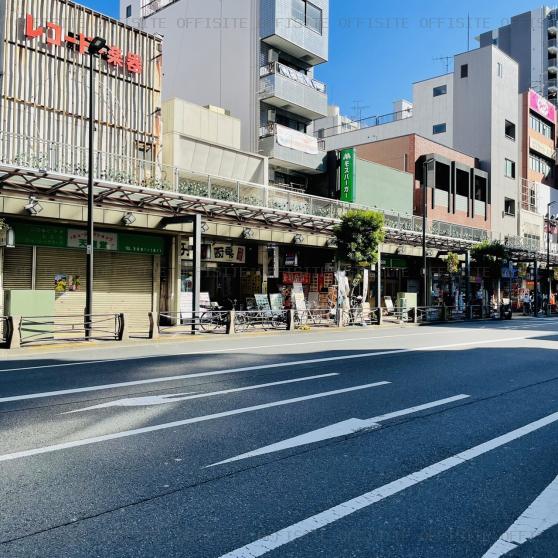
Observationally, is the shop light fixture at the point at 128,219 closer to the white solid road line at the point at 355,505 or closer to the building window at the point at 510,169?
the white solid road line at the point at 355,505

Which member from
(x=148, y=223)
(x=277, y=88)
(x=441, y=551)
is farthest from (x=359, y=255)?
(x=441, y=551)

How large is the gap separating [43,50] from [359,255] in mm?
16202

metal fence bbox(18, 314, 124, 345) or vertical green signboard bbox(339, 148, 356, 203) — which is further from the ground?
vertical green signboard bbox(339, 148, 356, 203)

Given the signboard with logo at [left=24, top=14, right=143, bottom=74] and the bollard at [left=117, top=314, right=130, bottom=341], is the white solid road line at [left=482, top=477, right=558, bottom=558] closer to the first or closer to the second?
the bollard at [left=117, top=314, right=130, bottom=341]

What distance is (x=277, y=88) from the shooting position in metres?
33.9

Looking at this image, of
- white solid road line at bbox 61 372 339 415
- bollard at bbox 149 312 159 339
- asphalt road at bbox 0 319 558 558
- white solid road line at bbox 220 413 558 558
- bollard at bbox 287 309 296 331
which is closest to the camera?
A: white solid road line at bbox 220 413 558 558

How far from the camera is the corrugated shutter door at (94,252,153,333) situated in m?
22.0

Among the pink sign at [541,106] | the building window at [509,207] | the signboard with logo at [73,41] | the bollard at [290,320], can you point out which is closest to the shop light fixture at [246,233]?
the bollard at [290,320]

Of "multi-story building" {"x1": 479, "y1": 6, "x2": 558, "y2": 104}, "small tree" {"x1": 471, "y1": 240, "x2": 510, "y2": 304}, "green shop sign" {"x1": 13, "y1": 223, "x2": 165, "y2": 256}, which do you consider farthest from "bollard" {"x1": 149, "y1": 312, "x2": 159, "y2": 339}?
"multi-story building" {"x1": 479, "y1": 6, "x2": 558, "y2": 104}

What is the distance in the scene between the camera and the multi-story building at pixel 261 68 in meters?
34.6

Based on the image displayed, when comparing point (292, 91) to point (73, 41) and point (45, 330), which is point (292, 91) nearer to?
point (73, 41)

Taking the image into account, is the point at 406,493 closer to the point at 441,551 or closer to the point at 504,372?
the point at 441,551

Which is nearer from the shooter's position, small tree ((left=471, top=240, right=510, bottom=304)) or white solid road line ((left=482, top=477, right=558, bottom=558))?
white solid road line ((left=482, top=477, right=558, bottom=558))

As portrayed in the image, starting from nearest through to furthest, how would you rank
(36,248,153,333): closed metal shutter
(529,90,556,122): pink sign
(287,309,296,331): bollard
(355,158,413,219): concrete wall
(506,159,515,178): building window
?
(36,248,153,333): closed metal shutter → (287,309,296,331): bollard → (355,158,413,219): concrete wall → (506,159,515,178): building window → (529,90,556,122): pink sign
